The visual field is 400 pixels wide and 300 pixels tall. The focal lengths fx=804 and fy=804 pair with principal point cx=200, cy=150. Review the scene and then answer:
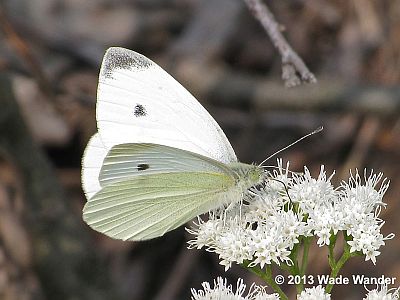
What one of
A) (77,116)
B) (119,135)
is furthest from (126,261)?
(119,135)

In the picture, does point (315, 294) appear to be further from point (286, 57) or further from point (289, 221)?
point (286, 57)

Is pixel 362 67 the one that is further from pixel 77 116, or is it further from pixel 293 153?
pixel 77 116

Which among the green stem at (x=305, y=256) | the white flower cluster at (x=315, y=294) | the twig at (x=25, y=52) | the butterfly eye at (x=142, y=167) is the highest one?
the twig at (x=25, y=52)

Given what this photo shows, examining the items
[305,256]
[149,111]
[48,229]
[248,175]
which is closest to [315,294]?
[305,256]

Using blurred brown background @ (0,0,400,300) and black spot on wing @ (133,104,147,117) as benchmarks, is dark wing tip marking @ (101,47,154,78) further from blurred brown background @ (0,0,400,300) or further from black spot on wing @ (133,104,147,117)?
blurred brown background @ (0,0,400,300)

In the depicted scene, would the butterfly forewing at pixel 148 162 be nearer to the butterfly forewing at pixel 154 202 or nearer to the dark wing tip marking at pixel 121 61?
the butterfly forewing at pixel 154 202

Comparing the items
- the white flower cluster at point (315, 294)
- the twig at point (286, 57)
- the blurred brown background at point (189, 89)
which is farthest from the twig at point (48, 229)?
the white flower cluster at point (315, 294)

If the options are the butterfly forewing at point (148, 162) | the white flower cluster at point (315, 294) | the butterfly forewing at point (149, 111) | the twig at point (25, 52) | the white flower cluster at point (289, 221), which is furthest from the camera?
the twig at point (25, 52)

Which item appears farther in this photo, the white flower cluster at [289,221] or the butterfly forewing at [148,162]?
the butterfly forewing at [148,162]
